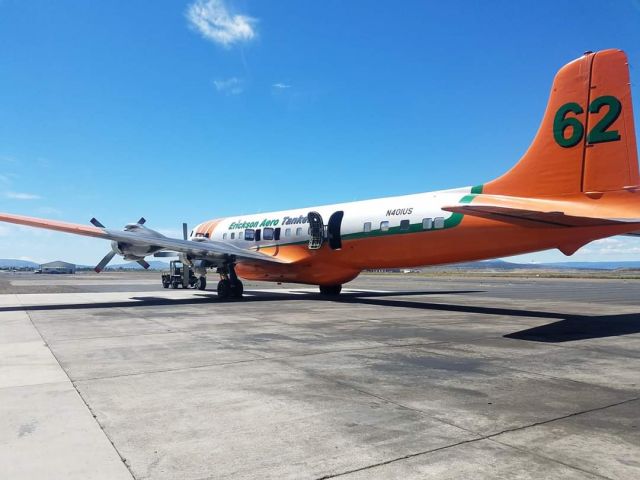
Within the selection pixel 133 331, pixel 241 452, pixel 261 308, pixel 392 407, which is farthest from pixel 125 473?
pixel 261 308

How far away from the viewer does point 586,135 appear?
508 inches

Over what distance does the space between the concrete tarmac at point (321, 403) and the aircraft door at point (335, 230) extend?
892cm

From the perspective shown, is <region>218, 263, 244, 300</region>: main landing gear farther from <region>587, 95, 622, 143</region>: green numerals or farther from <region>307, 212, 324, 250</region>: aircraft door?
<region>587, 95, 622, 143</region>: green numerals

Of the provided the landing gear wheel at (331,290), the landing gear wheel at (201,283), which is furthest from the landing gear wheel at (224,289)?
the landing gear wheel at (201,283)

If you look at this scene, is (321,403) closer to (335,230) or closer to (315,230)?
(335,230)

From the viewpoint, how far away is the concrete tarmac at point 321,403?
13.6 ft

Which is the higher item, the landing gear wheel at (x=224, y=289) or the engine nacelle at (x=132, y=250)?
the engine nacelle at (x=132, y=250)

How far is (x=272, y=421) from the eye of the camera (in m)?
5.26

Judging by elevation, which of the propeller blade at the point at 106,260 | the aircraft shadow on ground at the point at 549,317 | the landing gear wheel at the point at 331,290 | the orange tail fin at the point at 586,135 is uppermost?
the orange tail fin at the point at 586,135

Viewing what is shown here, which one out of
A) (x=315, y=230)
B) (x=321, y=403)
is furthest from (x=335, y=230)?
(x=321, y=403)

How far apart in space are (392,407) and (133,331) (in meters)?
8.39

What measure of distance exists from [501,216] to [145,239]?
589 inches

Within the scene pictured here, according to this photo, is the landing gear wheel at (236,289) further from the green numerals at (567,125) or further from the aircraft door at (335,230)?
the green numerals at (567,125)

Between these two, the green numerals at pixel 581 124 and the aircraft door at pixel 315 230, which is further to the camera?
the aircraft door at pixel 315 230
